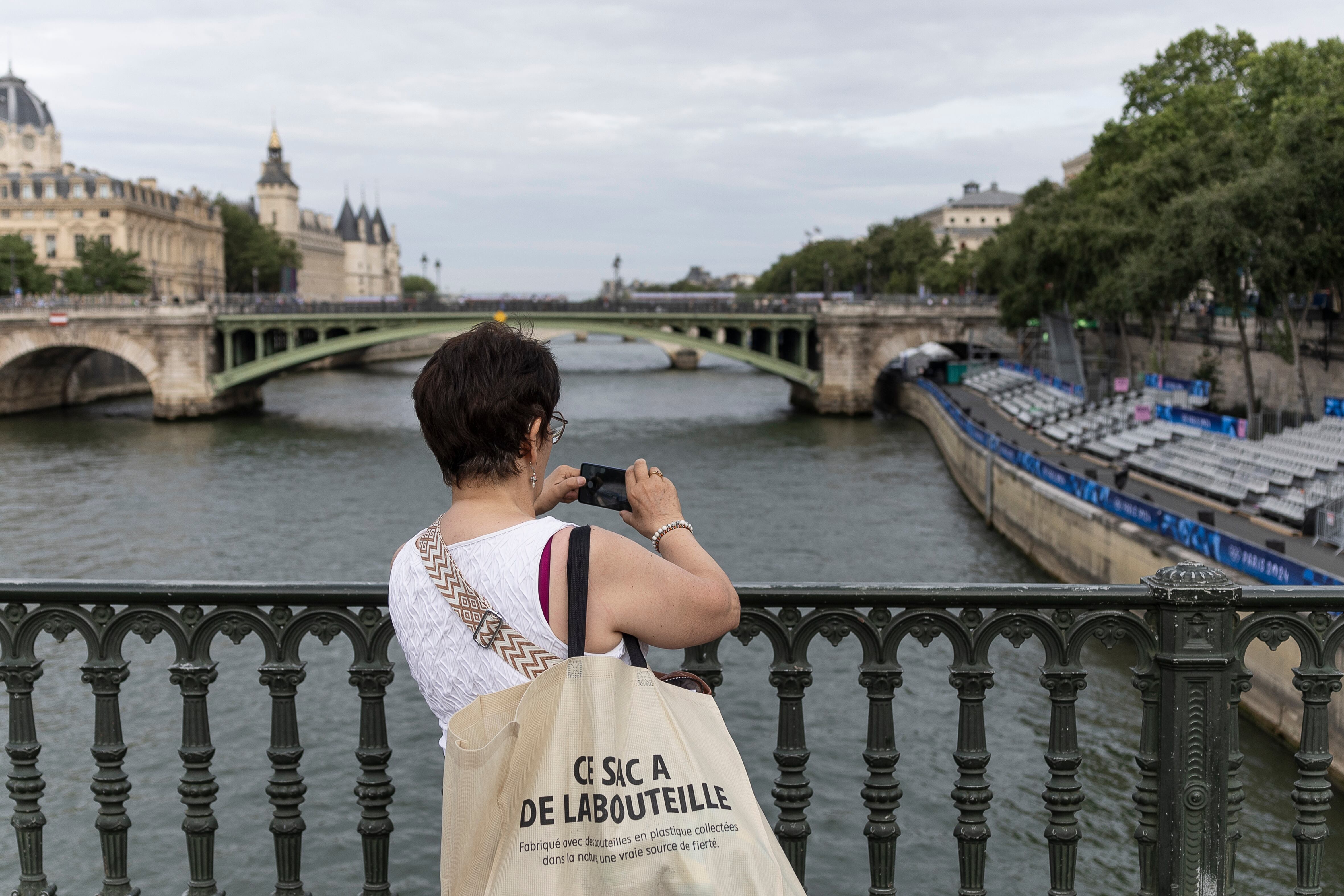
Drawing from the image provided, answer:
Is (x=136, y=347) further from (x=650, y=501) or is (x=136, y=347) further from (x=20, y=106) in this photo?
(x=20, y=106)

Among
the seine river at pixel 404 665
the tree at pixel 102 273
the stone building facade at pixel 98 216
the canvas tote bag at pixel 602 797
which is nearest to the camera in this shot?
the canvas tote bag at pixel 602 797

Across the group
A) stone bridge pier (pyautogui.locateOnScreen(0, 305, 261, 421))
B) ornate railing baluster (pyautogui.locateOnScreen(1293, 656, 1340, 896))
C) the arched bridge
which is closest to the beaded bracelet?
ornate railing baluster (pyautogui.locateOnScreen(1293, 656, 1340, 896))

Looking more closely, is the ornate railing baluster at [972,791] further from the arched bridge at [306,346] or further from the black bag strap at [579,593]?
the arched bridge at [306,346]

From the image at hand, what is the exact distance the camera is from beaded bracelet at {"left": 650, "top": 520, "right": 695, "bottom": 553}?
2.33m

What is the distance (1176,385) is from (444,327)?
29.0 meters

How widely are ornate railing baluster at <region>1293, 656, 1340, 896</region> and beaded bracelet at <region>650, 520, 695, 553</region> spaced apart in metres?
1.70

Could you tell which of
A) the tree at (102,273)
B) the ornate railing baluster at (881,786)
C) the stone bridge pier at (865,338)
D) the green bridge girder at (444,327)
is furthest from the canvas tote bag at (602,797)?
the tree at (102,273)

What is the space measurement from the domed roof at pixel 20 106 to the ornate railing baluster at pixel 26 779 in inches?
4811

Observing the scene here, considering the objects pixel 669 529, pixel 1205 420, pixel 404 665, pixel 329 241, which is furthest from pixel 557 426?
pixel 329 241

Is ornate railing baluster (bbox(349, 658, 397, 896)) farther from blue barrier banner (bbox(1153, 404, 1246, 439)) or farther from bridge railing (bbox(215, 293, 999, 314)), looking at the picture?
bridge railing (bbox(215, 293, 999, 314))

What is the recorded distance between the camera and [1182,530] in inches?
705

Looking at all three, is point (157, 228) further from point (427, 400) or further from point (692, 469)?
point (427, 400)

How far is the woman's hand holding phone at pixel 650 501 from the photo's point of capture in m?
2.36

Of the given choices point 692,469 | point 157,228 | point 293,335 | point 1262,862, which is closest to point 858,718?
point 1262,862
